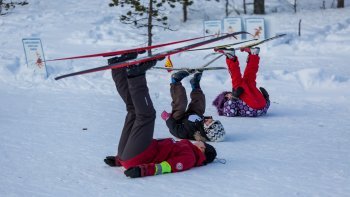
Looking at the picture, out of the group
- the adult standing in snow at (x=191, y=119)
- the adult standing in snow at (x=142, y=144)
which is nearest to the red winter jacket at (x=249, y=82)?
the adult standing in snow at (x=191, y=119)

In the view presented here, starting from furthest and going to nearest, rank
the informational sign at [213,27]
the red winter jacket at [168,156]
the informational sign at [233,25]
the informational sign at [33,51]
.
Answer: the informational sign at [213,27] → the informational sign at [233,25] → the informational sign at [33,51] → the red winter jacket at [168,156]

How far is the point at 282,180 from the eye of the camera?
15.1 ft

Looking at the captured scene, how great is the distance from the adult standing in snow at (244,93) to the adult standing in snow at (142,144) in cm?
271

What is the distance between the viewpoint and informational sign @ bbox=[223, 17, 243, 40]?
15.1 meters

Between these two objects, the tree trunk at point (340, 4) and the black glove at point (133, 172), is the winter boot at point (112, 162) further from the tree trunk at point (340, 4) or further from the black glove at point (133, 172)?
the tree trunk at point (340, 4)

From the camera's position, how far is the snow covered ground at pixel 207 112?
451cm

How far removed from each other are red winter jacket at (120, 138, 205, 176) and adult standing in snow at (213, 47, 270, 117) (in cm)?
279

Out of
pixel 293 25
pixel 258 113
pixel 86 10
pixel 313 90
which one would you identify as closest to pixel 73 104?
pixel 258 113

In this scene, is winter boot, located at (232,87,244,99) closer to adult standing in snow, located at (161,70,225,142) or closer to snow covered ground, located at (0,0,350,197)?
snow covered ground, located at (0,0,350,197)

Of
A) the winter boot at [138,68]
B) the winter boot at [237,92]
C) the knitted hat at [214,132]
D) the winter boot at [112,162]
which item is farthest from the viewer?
the winter boot at [237,92]

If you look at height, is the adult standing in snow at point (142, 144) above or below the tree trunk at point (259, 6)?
above

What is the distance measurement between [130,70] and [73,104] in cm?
428

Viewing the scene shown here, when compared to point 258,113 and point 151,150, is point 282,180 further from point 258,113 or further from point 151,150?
point 258,113

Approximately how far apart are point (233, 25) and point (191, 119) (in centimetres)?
935
